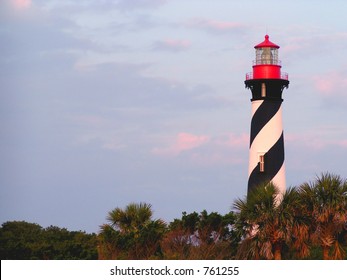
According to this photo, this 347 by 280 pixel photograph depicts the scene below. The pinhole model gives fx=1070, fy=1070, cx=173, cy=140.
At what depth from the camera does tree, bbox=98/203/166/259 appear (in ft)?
149

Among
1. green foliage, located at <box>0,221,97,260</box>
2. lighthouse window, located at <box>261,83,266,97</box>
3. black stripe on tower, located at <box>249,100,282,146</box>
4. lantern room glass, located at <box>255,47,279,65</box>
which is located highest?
lantern room glass, located at <box>255,47,279,65</box>

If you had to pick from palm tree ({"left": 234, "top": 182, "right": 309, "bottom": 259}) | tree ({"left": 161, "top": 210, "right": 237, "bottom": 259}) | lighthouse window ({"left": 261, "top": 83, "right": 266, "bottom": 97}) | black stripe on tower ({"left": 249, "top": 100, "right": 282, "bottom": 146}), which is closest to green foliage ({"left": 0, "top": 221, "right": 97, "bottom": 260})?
tree ({"left": 161, "top": 210, "right": 237, "bottom": 259})

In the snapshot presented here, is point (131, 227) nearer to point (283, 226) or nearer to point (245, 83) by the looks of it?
point (283, 226)

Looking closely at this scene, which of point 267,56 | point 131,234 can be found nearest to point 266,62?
point 267,56

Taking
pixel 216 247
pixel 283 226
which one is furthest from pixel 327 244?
pixel 216 247

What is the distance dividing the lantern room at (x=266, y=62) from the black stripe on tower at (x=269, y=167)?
364cm

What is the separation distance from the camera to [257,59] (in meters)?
55.9

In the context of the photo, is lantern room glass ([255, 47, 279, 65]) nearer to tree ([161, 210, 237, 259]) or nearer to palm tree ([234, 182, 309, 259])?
tree ([161, 210, 237, 259])

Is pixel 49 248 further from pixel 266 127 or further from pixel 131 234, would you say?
pixel 266 127

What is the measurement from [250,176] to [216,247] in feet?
25.7

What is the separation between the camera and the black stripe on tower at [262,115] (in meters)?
54.1

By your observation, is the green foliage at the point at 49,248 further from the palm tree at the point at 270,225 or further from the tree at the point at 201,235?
the palm tree at the point at 270,225

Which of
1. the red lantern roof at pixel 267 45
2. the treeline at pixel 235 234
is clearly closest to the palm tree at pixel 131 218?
the treeline at pixel 235 234
